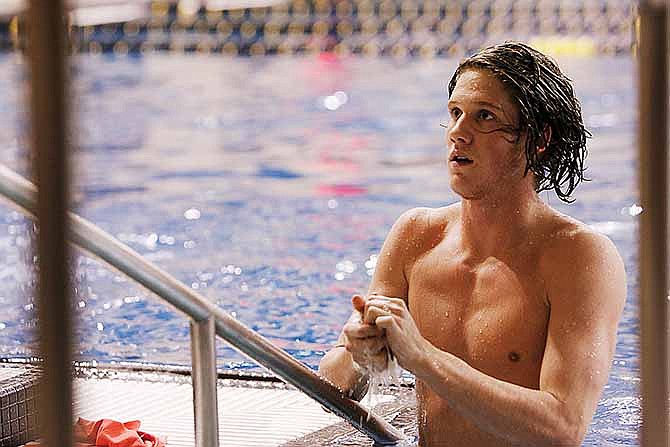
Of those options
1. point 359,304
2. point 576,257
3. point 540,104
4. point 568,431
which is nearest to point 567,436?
point 568,431

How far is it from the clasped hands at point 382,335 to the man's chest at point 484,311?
27 cm

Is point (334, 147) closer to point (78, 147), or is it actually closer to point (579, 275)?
point (579, 275)

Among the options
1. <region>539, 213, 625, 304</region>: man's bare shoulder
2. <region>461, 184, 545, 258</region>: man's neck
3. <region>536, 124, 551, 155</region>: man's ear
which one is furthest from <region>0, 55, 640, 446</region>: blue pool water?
<region>536, 124, 551, 155</region>: man's ear

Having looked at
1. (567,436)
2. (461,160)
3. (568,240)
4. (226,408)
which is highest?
(461,160)

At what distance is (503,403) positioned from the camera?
2.02 meters

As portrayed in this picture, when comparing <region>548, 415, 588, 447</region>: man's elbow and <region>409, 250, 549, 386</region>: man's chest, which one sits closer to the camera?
<region>548, 415, 588, 447</region>: man's elbow

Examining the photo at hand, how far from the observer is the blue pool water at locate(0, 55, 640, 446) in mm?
4637

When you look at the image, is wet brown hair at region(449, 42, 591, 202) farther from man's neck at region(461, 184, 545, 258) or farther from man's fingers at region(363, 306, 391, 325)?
man's fingers at region(363, 306, 391, 325)

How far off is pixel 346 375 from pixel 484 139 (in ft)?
1.87

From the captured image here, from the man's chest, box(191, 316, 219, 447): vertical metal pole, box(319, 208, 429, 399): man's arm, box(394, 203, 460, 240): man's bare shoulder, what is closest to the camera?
box(191, 316, 219, 447): vertical metal pole

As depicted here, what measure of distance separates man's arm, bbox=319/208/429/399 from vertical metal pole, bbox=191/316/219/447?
26 centimetres

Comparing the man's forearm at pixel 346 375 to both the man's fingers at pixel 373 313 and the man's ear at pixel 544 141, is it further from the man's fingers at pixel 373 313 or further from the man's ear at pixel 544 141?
the man's ear at pixel 544 141

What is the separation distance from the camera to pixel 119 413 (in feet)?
9.52

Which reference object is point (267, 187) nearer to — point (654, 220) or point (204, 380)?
point (204, 380)
